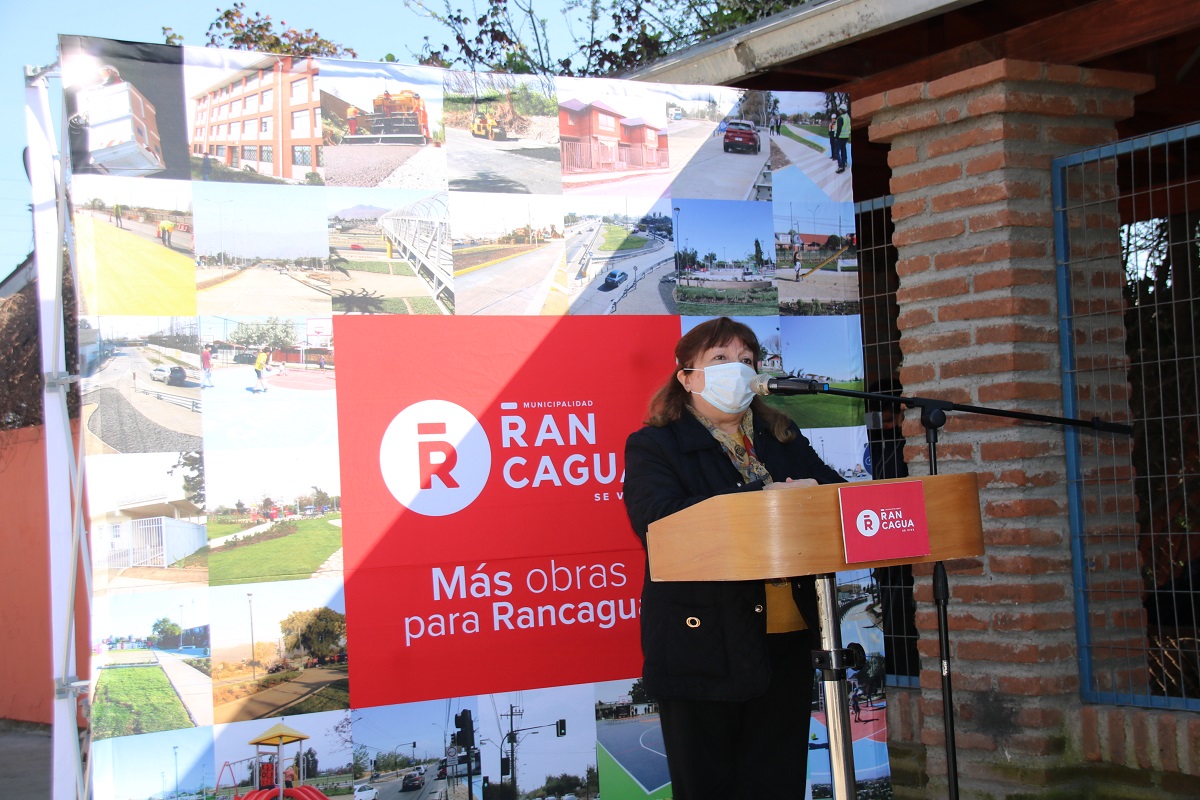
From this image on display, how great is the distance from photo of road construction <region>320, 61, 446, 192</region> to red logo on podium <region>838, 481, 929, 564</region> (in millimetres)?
2035

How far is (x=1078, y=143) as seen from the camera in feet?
14.1

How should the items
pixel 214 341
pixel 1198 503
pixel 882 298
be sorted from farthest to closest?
pixel 1198 503 → pixel 882 298 → pixel 214 341

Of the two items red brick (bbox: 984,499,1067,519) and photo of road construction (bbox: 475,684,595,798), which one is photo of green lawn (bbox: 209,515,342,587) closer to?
photo of road construction (bbox: 475,684,595,798)

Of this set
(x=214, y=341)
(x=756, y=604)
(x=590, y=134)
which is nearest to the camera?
(x=756, y=604)

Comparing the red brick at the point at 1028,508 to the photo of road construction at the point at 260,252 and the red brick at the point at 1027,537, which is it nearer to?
the red brick at the point at 1027,537

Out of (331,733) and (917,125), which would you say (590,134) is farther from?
(331,733)

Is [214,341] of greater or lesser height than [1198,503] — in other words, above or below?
above

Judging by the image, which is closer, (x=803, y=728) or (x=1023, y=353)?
(x=803, y=728)

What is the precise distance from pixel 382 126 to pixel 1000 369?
238 centimetres

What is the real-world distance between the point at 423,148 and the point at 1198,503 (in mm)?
5099

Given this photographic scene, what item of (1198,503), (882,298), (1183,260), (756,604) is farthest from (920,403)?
(1183,260)

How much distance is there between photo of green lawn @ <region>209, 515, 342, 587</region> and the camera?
3.24m

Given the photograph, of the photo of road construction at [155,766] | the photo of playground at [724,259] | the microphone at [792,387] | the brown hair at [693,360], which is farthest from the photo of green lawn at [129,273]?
the microphone at [792,387]

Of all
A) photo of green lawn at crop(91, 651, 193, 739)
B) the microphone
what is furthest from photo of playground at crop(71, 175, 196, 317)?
the microphone
